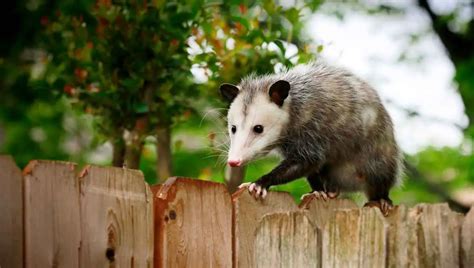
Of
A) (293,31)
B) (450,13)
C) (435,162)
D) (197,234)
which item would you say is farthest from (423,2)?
(197,234)

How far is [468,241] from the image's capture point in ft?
7.27

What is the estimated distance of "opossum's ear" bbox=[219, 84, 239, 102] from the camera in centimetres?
337

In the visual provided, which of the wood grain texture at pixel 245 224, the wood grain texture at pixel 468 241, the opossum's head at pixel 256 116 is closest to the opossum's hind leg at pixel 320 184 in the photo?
the opossum's head at pixel 256 116

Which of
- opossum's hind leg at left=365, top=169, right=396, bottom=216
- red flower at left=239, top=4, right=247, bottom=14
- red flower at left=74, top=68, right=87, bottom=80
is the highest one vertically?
red flower at left=239, top=4, right=247, bottom=14

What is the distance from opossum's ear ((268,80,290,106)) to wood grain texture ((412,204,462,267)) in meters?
1.15

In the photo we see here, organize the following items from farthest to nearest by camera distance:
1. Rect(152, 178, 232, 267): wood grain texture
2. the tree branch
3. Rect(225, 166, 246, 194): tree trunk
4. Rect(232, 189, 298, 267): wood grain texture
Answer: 1. the tree branch
2. Rect(225, 166, 246, 194): tree trunk
3. Rect(232, 189, 298, 267): wood grain texture
4. Rect(152, 178, 232, 267): wood grain texture

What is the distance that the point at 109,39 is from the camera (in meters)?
3.52

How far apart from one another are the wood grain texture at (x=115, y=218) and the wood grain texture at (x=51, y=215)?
0.09ft

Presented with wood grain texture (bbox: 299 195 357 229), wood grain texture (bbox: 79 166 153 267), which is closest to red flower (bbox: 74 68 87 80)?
wood grain texture (bbox: 299 195 357 229)

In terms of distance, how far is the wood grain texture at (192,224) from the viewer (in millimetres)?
2377

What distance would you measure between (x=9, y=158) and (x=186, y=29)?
149 cm

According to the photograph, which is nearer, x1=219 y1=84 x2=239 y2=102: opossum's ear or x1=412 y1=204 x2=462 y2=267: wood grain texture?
x1=412 y1=204 x2=462 y2=267: wood grain texture

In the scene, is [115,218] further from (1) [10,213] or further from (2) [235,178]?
(2) [235,178]

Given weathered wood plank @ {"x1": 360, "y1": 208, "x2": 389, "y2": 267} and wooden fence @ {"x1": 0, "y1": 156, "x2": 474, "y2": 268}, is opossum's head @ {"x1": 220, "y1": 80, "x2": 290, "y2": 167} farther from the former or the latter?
weathered wood plank @ {"x1": 360, "y1": 208, "x2": 389, "y2": 267}
